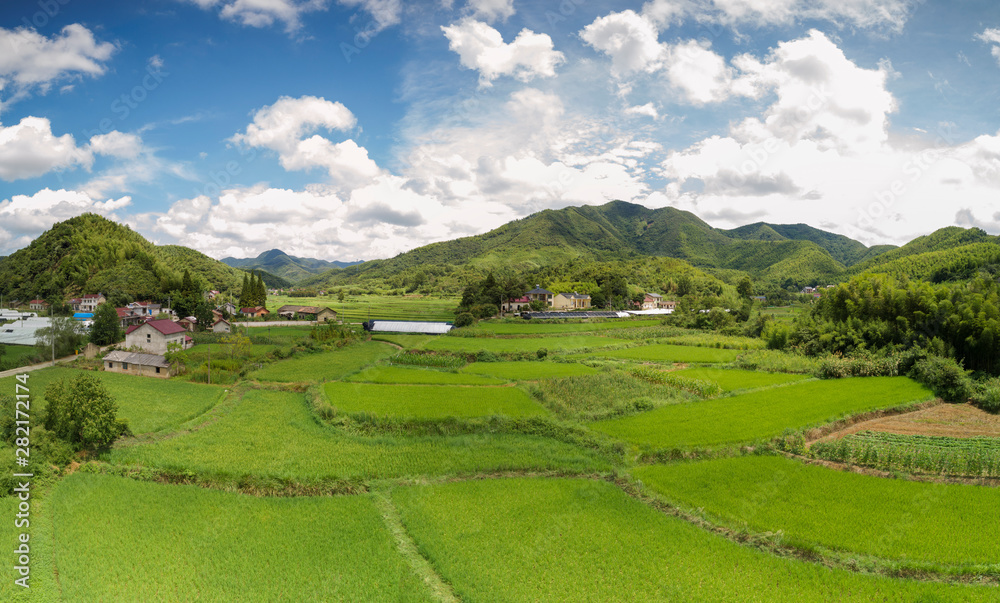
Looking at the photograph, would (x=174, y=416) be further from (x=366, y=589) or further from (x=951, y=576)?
(x=951, y=576)

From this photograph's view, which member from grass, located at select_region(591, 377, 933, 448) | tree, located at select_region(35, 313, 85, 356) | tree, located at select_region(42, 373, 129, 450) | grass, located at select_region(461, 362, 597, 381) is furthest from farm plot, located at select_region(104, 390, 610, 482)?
tree, located at select_region(35, 313, 85, 356)

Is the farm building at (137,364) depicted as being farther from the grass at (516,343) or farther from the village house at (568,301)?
the village house at (568,301)

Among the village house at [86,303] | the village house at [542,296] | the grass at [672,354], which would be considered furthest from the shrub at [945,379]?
the village house at [86,303]

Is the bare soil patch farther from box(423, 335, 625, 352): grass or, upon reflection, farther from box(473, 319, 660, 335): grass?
box(473, 319, 660, 335): grass

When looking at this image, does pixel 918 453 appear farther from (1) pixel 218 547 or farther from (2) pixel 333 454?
(1) pixel 218 547

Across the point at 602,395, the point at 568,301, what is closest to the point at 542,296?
the point at 568,301

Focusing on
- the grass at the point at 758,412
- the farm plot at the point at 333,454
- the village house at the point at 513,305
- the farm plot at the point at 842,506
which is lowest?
the farm plot at the point at 842,506
